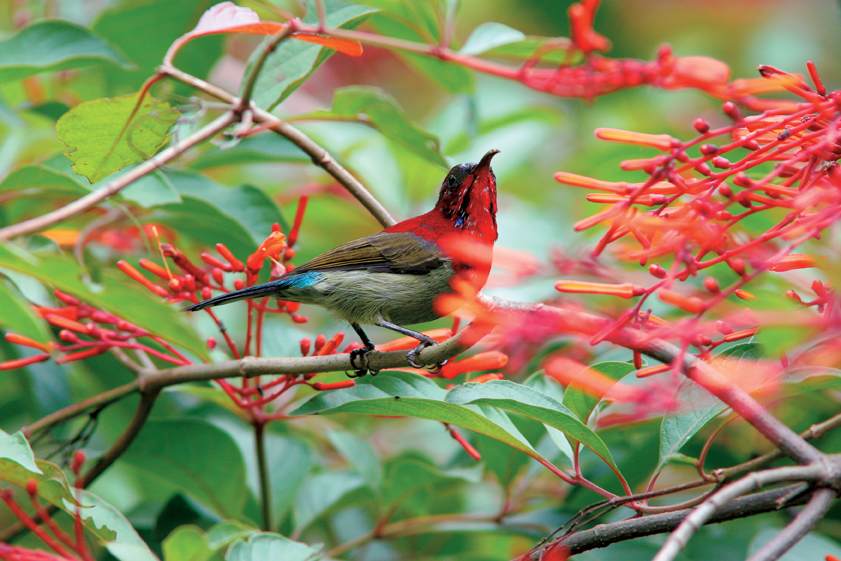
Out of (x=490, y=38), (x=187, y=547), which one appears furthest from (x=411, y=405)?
(x=490, y=38)

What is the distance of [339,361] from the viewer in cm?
191

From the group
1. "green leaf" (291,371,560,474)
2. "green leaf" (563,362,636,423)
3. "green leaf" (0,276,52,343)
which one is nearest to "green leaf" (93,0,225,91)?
"green leaf" (0,276,52,343)

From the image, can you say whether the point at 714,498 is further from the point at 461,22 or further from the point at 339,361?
the point at 461,22

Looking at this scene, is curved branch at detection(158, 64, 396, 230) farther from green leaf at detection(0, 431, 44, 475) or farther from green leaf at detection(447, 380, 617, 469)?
green leaf at detection(0, 431, 44, 475)

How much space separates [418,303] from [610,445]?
3.44ft

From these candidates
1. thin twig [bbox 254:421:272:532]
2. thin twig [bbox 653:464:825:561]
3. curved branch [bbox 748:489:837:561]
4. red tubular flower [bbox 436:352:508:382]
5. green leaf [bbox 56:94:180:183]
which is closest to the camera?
thin twig [bbox 653:464:825:561]

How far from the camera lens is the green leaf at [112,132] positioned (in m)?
1.94

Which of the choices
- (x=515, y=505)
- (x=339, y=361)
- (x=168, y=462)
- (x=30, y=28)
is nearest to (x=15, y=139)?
(x=30, y=28)

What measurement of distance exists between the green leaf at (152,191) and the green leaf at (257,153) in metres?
0.61

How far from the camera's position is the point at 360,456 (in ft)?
9.22

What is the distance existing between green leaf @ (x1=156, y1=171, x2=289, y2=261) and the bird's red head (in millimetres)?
693

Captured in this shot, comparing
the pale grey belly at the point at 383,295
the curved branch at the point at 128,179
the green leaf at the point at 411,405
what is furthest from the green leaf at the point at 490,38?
the green leaf at the point at 411,405

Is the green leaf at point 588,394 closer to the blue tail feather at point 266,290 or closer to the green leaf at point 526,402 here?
the green leaf at point 526,402

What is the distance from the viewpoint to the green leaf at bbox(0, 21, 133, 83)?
2.61m
